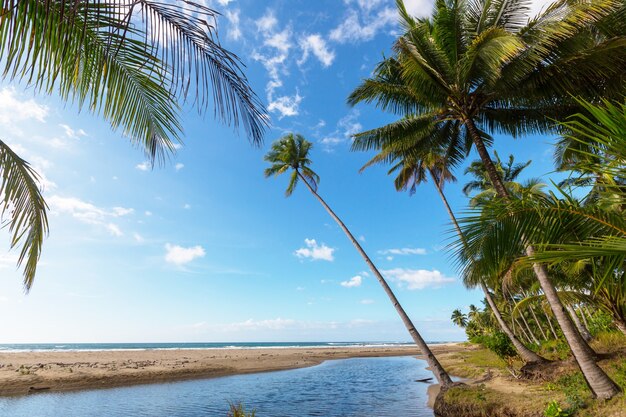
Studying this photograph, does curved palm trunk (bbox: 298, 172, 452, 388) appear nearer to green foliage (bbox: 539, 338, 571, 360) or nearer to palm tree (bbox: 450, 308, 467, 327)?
green foliage (bbox: 539, 338, 571, 360)

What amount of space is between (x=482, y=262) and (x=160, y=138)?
5.46 m

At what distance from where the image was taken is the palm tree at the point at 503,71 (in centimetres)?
844

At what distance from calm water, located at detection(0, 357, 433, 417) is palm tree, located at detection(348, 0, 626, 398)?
930 centimetres

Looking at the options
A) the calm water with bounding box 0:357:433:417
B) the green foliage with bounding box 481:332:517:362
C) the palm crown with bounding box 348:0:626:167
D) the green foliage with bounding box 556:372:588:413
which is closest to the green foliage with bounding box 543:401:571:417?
the green foliage with bounding box 556:372:588:413

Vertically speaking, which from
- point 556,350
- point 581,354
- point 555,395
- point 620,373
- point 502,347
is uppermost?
point 581,354

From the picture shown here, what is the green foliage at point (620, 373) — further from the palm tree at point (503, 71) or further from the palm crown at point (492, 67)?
the palm crown at point (492, 67)

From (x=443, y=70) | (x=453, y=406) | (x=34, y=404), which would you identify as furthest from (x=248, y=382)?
(x=443, y=70)

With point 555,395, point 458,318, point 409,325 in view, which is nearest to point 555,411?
point 555,395

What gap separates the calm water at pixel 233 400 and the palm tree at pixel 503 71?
9.30 meters

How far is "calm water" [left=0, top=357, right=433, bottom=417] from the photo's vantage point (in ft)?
46.9

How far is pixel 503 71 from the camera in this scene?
9.89 metres

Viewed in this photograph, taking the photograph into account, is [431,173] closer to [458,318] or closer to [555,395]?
[555,395]

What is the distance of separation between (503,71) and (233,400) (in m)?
19.5

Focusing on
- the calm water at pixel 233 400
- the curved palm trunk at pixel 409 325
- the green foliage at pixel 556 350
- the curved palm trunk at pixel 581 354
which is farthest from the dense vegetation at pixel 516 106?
the calm water at pixel 233 400
